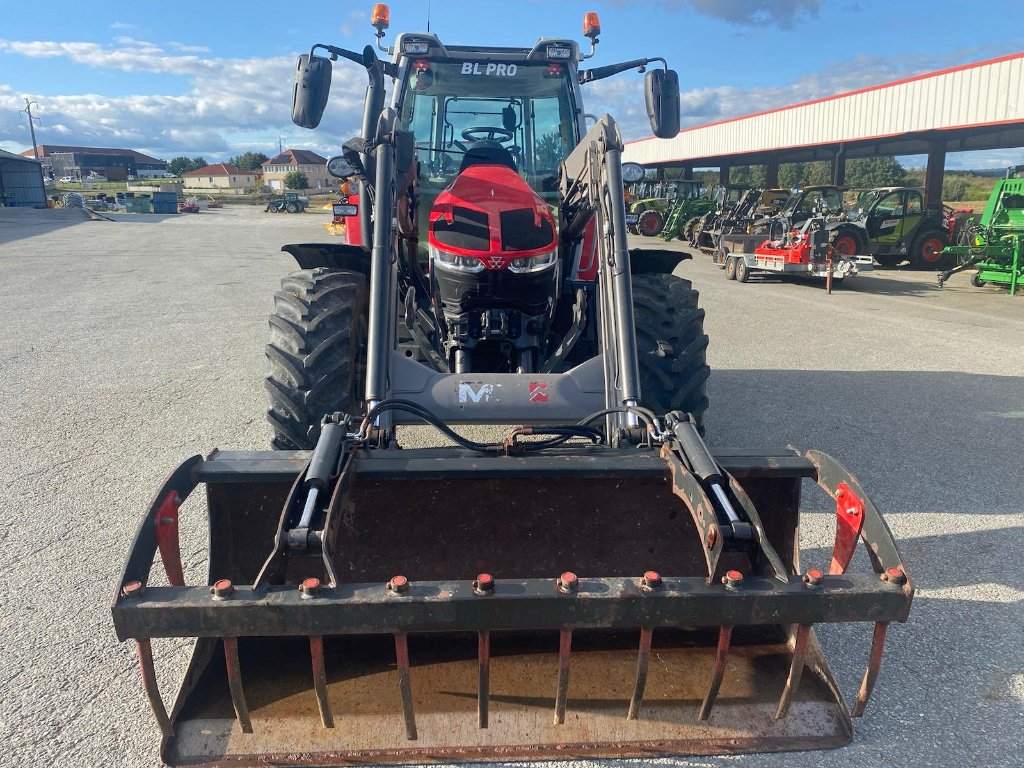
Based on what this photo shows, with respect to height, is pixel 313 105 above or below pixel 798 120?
below

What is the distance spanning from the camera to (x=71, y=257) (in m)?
19.0

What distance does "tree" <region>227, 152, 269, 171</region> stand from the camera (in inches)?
4931

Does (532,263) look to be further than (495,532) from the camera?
Yes

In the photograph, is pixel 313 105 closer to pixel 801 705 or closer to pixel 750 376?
pixel 801 705

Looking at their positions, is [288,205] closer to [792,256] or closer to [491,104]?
[792,256]

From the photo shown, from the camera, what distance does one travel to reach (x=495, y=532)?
2924mm

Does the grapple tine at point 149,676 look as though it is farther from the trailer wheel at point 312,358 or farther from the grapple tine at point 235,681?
the trailer wheel at point 312,358

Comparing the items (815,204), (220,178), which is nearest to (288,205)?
(815,204)

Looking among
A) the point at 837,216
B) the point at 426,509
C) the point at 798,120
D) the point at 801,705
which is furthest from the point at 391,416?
the point at 798,120

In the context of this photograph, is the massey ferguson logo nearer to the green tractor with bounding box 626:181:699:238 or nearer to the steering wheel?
the steering wheel

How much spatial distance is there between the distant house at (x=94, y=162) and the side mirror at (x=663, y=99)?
436 feet

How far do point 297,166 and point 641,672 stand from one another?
12391cm

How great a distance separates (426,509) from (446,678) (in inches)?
24.7

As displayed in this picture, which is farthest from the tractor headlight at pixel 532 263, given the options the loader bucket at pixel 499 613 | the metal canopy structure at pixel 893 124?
the metal canopy structure at pixel 893 124
